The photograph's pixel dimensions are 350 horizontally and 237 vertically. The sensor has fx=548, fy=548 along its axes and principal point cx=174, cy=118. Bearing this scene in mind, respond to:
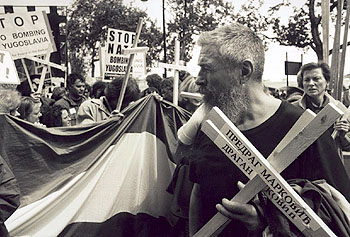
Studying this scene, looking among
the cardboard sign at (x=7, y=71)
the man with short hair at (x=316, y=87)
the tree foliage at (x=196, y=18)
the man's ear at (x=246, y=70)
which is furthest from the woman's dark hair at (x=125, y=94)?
the tree foliage at (x=196, y=18)

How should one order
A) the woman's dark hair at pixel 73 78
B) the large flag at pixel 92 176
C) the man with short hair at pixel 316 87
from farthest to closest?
the woman's dark hair at pixel 73 78 < the man with short hair at pixel 316 87 < the large flag at pixel 92 176

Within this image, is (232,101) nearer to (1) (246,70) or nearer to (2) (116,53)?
(1) (246,70)

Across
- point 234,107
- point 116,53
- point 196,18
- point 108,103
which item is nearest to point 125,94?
point 108,103

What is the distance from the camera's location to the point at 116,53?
22.5ft

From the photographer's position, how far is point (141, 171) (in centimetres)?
462

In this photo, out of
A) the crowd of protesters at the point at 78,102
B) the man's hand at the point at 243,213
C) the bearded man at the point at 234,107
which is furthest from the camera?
the crowd of protesters at the point at 78,102

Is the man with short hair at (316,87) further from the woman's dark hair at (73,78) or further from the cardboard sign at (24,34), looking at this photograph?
the cardboard sign at (24,34)

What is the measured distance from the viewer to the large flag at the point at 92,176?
4.23m

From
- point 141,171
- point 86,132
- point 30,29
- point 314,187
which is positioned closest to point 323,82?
point 141,171

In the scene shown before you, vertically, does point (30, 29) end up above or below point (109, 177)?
above

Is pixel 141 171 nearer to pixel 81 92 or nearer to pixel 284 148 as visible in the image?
pixel 284 148

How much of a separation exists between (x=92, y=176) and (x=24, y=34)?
13.1 feet

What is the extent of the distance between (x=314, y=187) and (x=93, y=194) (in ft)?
9.34

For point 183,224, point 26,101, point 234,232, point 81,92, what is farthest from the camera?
point 81,92
